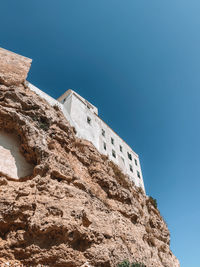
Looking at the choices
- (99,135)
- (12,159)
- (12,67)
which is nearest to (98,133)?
(99,135)

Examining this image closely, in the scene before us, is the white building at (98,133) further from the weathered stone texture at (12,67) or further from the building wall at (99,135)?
the weathered stone texture at (12,67)

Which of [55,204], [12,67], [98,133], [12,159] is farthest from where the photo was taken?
[98,133]

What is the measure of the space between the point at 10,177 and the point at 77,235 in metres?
3.00

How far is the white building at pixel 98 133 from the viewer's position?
1538cm

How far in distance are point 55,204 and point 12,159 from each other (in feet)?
8.18

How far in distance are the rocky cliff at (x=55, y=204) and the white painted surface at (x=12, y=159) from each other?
0.18m

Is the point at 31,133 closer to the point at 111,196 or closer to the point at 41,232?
the point at 41,232

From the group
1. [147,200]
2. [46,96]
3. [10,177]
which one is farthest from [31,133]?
[147,200]

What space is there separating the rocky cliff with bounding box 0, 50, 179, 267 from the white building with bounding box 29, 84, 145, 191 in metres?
4.01

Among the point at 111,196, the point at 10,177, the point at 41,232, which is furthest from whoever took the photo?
the point at 111,196

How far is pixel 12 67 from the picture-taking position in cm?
1109

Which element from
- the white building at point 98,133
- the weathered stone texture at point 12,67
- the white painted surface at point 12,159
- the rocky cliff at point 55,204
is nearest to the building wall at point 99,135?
the white building at point 98,133

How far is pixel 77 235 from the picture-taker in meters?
6.00

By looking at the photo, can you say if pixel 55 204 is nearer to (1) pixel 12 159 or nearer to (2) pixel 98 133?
(1) pixel 12 159
